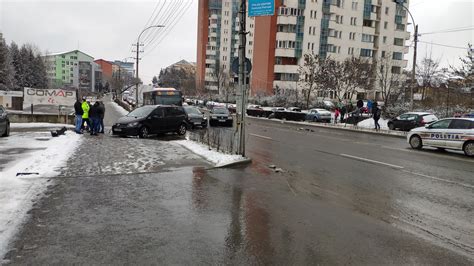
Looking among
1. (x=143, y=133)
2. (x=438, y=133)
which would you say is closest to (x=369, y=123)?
(x=438, y=133)

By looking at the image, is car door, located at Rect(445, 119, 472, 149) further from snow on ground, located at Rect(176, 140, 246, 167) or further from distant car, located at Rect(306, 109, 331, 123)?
distant car, located at Rect(306, 109, 331, 123)

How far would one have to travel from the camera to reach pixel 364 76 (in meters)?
52.9

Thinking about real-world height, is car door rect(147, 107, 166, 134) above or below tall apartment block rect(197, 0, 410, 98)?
below

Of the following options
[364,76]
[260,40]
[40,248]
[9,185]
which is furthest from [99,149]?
[260,40]

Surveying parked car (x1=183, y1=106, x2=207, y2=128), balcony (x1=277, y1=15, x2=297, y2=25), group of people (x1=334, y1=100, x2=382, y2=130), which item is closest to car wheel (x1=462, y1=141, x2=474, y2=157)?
group of people (x1=334, y1=100, x2=382, y2=130)

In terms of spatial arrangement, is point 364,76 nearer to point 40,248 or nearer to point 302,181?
point 302,181

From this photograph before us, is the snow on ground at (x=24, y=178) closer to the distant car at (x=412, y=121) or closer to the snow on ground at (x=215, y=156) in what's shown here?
the snow on ground at (x=215, y=156)

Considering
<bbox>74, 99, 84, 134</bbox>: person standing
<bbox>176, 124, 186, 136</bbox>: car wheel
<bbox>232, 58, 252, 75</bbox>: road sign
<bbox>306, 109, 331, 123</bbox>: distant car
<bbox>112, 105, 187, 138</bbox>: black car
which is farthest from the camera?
<bbox>306, 109, 331, 123</bbox>: distant car

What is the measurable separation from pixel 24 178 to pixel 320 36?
78743 millimetres

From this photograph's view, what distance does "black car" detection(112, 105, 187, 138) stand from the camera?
19438 mm

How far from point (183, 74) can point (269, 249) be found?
133893 mm

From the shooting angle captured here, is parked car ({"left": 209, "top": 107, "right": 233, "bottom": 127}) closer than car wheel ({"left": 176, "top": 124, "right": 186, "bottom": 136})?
No

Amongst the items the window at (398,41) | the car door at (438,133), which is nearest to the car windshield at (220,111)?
the car door at (438,133)

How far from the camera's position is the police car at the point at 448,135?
1617 cm
